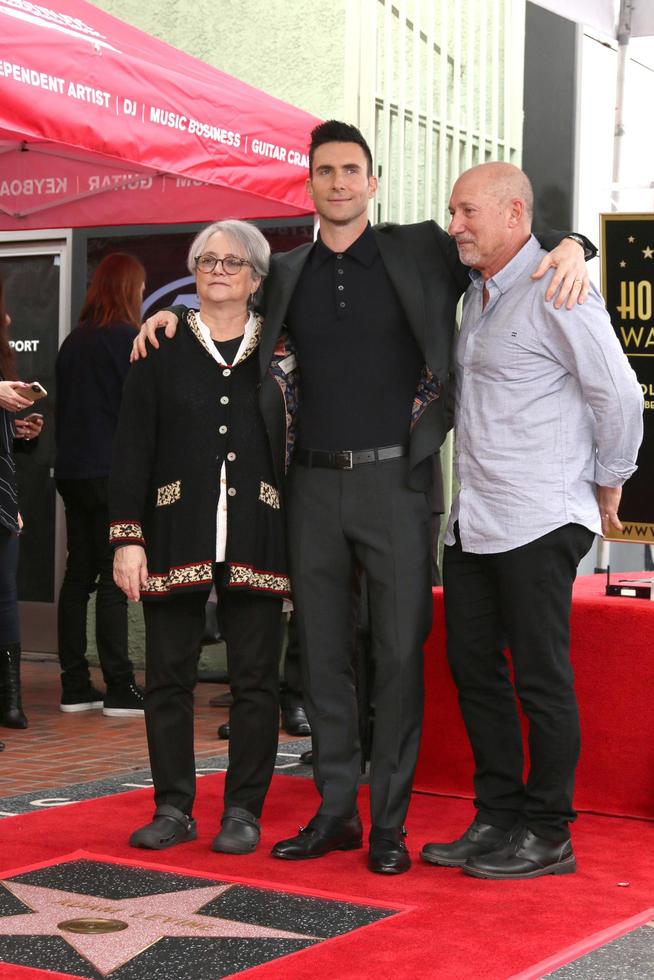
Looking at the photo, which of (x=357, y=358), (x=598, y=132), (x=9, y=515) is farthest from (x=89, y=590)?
(x=598, y=132)

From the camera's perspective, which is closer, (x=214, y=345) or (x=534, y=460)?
(x=534, y=460)

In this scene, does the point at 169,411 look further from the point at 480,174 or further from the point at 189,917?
the point at 189,917

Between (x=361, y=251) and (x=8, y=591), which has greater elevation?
(x=361, y=251)

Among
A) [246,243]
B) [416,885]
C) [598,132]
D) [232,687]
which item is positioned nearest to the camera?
[416,885]

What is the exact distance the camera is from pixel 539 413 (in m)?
3.91

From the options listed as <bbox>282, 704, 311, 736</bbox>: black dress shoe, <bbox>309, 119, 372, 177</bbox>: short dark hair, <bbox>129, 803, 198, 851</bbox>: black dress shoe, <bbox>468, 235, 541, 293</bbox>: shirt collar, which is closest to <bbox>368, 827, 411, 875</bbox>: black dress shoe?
<bbox>129, 803, 198, 851</bbox>: black dress shoe

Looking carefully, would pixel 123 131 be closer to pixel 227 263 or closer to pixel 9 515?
pixel 227 263

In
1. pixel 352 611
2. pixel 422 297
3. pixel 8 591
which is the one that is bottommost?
pixel 8 591

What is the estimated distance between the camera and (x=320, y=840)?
4055 millimetres

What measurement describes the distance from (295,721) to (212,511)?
2.27 m

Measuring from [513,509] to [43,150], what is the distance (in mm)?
3729

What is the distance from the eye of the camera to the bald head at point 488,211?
3.91m

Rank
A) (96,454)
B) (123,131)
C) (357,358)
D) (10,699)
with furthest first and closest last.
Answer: (96,454), (10,699), (123,131), (357,358)

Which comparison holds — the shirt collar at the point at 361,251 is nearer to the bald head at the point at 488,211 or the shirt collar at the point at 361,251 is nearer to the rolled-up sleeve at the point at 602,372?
the bald head at the point at 488,211
